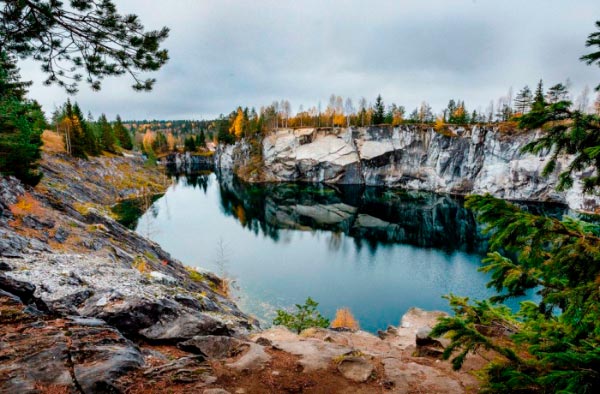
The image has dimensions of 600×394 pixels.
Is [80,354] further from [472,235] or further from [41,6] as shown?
[472,235]

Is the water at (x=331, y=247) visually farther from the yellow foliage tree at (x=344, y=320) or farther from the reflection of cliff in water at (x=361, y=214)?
the yellow foliage tree at (x=344, y=320)

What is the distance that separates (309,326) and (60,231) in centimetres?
1732

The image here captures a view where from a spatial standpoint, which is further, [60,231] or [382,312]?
[382,312]

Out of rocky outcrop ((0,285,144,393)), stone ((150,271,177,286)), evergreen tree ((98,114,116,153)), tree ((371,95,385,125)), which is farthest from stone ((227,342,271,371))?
tree ((371,95,385,125))

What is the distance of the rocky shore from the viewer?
6.75 meters

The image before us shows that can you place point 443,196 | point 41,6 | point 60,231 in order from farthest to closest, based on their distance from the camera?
1. point 443,196
2. point 60,231
3. point 41,6

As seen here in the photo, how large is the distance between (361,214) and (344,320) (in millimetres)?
39328

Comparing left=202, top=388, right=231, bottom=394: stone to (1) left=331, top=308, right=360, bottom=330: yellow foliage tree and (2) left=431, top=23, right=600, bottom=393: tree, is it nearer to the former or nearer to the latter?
(2) left=431, top=23, right=600, bottom=393: tree

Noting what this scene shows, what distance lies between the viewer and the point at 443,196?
3152 inches

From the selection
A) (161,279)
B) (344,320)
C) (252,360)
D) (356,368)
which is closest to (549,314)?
(356,368)

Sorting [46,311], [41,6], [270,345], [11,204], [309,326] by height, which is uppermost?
[41,6]

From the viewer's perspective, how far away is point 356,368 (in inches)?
348

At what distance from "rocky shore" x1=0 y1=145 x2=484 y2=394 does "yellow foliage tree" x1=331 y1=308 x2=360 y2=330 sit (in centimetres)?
402

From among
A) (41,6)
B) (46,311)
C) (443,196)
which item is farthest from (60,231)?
(443,196)
